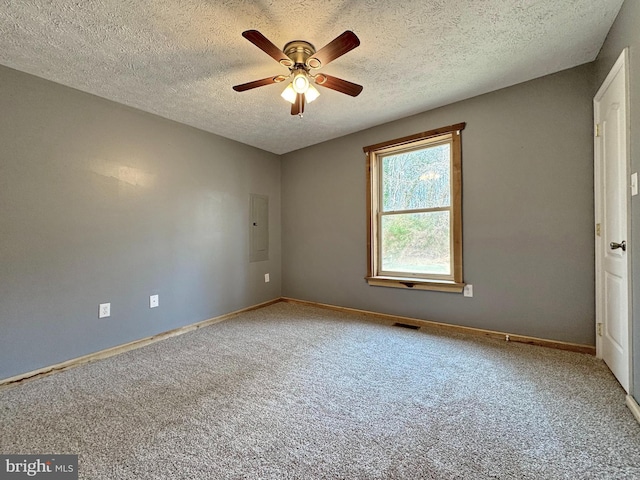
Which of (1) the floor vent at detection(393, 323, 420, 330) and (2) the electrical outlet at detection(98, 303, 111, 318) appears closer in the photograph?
(2) the electrical outlet at detection(98, 303, 111, 318)

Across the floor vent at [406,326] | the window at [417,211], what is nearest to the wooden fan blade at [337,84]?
the window at [417,211]

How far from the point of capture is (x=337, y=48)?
1.57 metres

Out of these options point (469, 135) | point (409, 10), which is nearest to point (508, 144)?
point (469, 135)

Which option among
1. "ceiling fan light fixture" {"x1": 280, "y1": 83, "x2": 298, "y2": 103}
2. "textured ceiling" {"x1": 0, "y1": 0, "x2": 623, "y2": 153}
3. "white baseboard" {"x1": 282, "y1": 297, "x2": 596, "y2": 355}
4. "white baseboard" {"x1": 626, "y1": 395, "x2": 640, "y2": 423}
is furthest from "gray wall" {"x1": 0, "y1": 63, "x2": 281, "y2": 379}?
"white baseboard" {"x1": 626, "y1": 395, "x2": 640, "y2": 423}

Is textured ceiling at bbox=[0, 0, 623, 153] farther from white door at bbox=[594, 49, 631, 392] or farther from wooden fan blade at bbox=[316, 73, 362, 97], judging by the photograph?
white door at bbox=[594, 49, 631, 392]

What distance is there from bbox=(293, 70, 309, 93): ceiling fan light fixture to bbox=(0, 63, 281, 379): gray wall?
70.8 inches

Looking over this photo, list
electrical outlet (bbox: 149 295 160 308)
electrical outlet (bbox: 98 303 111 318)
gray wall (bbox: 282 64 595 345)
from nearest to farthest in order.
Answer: gray wall (bbox: 282 64 595 345)
electrical outlet (bbox: 98 303 111 318)
electrical outlet (bbox: 149 295 160 308)

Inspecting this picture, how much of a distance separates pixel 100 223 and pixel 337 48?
A: 8.04 ft

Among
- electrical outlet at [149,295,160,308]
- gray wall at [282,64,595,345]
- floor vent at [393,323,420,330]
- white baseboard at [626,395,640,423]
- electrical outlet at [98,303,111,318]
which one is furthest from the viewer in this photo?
floor vent at [393,323,420,330]

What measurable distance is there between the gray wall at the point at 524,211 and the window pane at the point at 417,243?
0.24 meters

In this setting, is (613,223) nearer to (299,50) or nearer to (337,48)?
(337,48)

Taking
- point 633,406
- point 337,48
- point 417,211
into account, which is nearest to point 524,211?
point 417,211

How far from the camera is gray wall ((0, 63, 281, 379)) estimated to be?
1.99 meters

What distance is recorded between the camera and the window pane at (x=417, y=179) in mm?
2922
